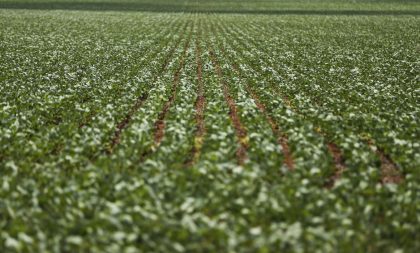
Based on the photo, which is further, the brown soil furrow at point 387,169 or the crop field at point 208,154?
the brown soil furrow at point 387,169

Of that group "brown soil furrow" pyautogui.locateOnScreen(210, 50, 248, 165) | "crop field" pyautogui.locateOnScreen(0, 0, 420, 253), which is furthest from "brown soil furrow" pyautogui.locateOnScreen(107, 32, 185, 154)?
"brown soil furrow" pyautogui.locateOnScreen(210, 50, 248, 165)

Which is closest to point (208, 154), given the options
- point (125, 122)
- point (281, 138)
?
point (281, 138)

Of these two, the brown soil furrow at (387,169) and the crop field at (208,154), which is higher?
the crop field at (208,154)

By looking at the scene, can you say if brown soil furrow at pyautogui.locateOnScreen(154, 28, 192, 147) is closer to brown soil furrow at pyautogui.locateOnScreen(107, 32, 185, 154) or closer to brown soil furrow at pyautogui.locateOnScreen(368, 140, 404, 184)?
brown soil furrow at pyautogui.locateOnScreen(107, 32, 185, 154)

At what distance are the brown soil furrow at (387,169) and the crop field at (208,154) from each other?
0.04 meters

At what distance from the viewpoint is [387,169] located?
993 cm

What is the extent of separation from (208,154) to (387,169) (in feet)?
13.5

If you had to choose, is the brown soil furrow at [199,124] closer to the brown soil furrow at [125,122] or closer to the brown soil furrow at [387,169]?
the brown soil furrow at [125,122]

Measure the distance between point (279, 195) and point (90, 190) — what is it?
3.27 metres

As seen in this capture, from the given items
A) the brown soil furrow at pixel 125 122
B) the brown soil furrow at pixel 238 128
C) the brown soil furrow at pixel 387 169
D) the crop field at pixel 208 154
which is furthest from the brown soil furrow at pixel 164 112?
the brown soil furrow at pixel 387 169

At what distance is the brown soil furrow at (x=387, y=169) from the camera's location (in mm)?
9430

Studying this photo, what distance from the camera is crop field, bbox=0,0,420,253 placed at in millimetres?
6531

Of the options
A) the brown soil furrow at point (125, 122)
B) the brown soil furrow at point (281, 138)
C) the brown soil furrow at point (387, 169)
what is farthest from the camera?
the brown soil furrow at point (125, 122)

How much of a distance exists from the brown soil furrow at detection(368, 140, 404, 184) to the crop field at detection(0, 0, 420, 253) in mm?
45
